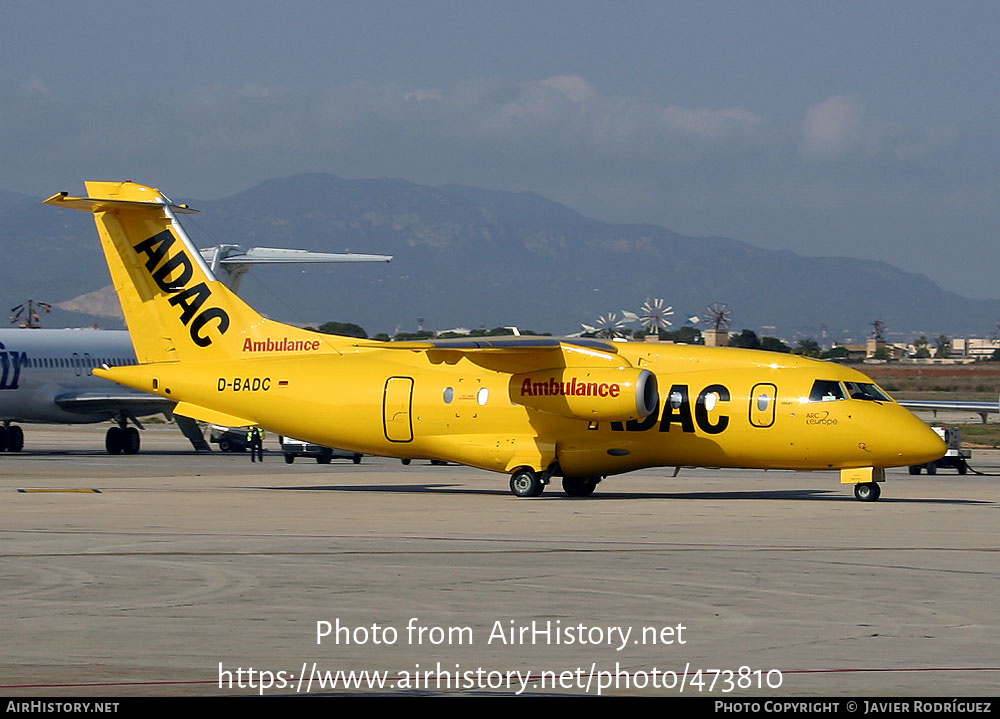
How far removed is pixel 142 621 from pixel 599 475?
1909 cm

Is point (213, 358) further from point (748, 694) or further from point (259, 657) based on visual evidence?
point (748, 694)

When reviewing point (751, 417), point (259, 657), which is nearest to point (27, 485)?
point (751, 417)

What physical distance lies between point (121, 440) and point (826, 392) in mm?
31001

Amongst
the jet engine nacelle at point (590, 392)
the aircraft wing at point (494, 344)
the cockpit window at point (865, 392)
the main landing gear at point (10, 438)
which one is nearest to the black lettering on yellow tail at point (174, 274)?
the aircraft wing at point (494, 344)

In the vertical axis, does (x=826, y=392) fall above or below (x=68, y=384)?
above

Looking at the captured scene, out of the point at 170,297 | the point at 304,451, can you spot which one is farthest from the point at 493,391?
the point at 304,451

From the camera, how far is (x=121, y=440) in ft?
174

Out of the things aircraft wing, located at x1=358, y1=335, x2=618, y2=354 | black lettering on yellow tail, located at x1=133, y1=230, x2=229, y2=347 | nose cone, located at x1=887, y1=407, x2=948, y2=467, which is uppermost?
black lettering on yellow tail, located at x1=133, y1=230, x2=229, y2=347

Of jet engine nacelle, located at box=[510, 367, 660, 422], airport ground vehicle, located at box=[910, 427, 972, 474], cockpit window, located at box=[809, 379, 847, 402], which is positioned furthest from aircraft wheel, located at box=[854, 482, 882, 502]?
airport ground vehicle, located at box=[910, 427, 972, 474]

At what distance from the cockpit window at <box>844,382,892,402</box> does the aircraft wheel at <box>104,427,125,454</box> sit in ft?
102

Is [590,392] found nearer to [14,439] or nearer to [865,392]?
[865,392]

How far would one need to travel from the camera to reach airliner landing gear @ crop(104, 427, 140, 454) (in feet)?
173

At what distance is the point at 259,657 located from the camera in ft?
40.4

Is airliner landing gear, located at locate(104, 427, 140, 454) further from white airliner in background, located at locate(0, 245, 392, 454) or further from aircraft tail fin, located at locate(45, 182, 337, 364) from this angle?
aircraft tail fin, located at locate(45, 182, 337, 364)
